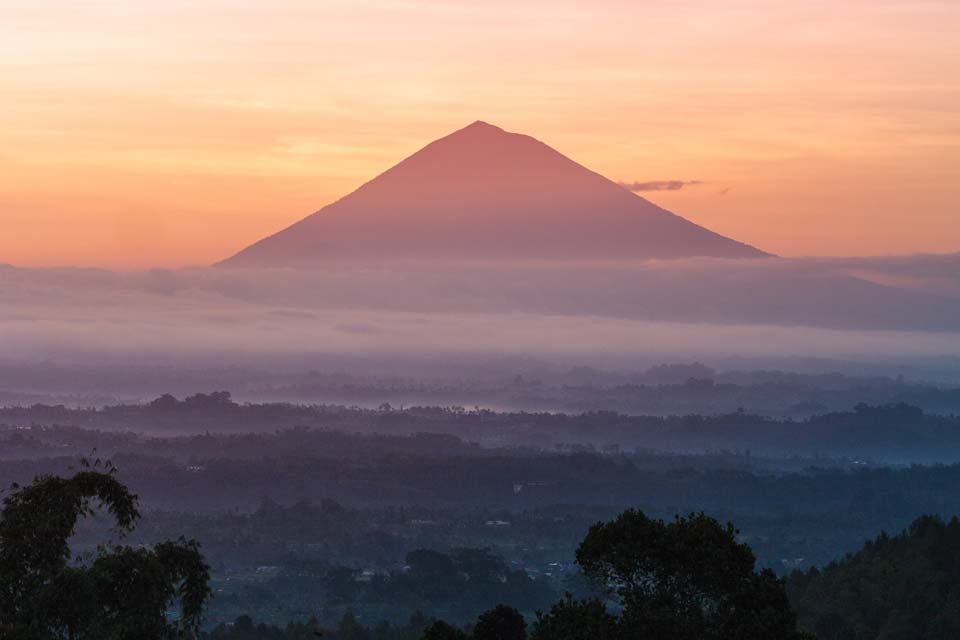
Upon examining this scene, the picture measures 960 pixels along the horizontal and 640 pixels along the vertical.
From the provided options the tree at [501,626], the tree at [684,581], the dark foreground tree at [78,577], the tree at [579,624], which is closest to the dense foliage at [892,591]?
the tree at [501,626]

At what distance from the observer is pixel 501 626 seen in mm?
39281

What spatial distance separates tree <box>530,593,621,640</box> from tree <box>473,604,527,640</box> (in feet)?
19.0

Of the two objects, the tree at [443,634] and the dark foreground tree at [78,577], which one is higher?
the dark foreground tree at [78,577]

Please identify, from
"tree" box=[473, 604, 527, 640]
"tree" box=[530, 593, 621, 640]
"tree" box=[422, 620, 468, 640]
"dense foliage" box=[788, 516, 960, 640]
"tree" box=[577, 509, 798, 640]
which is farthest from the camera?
"dense foliage" box=[788, 516, 960, 640]

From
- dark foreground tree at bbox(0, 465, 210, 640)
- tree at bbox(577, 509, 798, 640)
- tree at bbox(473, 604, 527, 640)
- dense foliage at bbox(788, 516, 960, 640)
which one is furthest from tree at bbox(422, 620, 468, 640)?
dense foliage at bbox(788, 516, 960, 640)

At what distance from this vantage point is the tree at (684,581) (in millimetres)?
30906

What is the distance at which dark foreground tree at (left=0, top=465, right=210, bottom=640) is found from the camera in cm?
3092

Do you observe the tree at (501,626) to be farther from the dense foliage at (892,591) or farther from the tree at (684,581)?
the dense foliage at (892,591)

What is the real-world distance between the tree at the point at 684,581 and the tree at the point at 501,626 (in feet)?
17.9

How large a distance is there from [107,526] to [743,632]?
10730 cm

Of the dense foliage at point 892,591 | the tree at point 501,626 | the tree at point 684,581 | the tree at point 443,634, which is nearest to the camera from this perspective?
the tree at point 684,581

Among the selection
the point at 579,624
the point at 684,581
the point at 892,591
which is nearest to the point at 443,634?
the point at 579,624

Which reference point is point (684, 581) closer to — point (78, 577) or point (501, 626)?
point (501, 626)

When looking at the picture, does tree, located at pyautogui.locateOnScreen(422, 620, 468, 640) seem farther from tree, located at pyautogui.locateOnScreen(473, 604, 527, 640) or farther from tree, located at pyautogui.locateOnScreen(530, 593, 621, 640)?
tree, located at pyautogui.locateOnScreen(473, 604, 527, 640)
